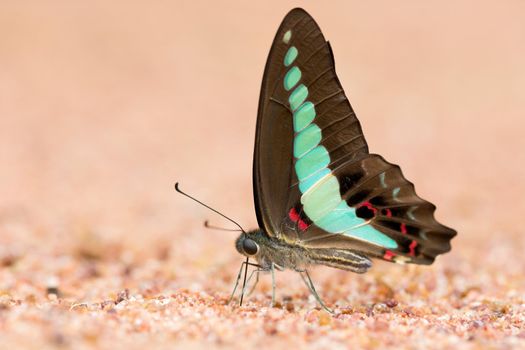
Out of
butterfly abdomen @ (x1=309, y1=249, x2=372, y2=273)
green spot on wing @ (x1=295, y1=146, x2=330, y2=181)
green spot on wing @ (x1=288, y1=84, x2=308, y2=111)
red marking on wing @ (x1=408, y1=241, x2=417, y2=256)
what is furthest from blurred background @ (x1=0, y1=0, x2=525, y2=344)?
green spot on wing @ (x1=288, y1=84, x2=308, y2=111)

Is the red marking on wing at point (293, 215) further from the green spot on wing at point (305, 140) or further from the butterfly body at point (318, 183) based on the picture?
the green spot on wing at point (305, 140)

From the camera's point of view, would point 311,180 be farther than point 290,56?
Yes

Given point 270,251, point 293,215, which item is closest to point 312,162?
point 293,215

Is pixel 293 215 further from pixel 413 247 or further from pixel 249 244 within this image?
pixel 413 247

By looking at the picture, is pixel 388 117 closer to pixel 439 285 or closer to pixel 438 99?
pixel 438 99

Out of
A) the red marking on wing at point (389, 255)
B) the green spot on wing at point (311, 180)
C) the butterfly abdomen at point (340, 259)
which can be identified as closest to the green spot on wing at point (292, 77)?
the green spot on wing at point (311, 180)

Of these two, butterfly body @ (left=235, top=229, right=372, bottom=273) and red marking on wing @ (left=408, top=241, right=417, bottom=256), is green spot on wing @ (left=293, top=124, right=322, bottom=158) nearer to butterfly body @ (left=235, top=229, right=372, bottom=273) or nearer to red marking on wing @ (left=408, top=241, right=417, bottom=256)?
butterfly body @ (left=235, top=229, right=372, bottom=273)
